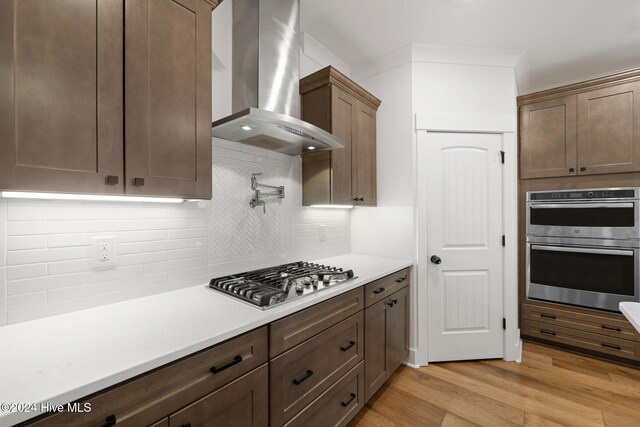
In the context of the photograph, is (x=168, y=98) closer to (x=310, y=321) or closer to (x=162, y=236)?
(x=162, y=236)

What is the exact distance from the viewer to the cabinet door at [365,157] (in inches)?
95.7

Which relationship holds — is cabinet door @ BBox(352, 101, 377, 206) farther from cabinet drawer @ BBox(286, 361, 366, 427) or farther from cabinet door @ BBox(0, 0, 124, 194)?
cabinet door @ BBox(0, 0, 124, 194)

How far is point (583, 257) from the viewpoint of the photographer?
8.59 ft

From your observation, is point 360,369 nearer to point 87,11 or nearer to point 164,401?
point 164,401

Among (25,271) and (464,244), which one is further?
(464,244)

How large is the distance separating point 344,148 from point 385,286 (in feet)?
3.65

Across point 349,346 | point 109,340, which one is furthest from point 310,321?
point 109,340

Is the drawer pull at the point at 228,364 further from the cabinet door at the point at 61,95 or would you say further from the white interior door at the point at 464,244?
the white interior door at the point at 464,244

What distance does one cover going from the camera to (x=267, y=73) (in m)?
1.73

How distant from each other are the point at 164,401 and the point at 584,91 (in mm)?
3860

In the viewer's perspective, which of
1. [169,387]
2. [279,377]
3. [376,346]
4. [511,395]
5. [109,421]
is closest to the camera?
[109,421]

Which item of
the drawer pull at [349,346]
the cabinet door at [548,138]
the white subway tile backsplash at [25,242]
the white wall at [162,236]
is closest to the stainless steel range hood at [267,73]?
the white wall at [162,236]

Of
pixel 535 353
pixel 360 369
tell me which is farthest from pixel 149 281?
pixel 535 353

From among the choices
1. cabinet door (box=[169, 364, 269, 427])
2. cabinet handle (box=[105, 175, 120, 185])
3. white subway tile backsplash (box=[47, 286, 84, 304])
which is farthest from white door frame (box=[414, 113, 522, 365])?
white subway tile backsplash (box=[47, 286, 84, 304])
